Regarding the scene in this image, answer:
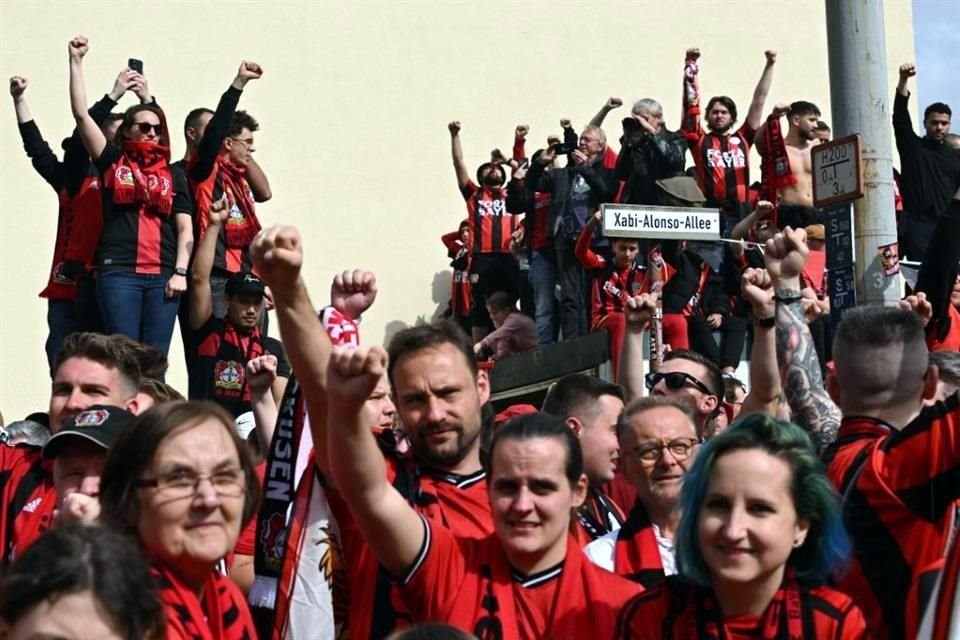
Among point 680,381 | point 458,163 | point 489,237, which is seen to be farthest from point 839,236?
point 458,163

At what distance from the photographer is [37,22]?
16.6 meters

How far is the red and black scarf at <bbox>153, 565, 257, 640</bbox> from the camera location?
139 inches

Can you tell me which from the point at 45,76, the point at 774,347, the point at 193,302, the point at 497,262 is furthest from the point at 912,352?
the point at 45,76

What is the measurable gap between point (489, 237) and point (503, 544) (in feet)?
36.4

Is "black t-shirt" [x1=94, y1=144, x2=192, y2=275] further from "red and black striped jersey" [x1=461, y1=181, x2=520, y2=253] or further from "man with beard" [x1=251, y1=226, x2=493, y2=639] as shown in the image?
"red and black striped jersey" [x1=461, y1=181, x2=520, y2=253]

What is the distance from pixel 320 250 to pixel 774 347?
12.8 meters

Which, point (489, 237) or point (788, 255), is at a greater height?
point (489, 237)

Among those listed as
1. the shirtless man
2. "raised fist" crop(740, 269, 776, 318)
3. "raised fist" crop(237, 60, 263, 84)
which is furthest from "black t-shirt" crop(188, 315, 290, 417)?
the shirtless man

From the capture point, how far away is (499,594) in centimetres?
393

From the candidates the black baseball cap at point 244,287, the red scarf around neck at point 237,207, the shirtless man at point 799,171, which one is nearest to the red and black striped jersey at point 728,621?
the black baseball cap at point 244,287

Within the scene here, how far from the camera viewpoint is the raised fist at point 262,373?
5816 millimetres

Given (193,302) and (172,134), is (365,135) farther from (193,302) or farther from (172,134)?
(193,302)

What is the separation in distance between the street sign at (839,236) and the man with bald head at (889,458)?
95.8 inches

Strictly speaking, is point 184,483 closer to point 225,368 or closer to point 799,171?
point 225,368
